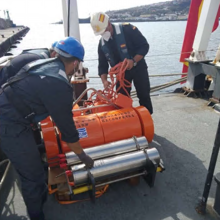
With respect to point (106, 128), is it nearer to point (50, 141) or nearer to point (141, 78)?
point (50, 141)

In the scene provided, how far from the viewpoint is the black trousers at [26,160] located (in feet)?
5.79

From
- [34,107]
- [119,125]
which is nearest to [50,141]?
[34,107]

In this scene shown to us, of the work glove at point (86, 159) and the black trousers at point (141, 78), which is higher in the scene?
the black trousers at point (141, 78)

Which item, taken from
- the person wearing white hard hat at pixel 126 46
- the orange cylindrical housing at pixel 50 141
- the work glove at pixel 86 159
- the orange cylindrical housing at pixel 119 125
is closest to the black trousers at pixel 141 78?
the person wearing white hard hat at pixel 126 46

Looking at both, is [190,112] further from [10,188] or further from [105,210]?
[10,188]

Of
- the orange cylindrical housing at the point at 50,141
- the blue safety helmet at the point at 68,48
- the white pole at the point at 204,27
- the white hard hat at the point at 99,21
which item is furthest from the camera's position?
the white pole at the point at 204,27

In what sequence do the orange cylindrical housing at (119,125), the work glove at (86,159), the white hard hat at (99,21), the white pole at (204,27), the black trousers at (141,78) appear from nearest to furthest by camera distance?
the work glove at (86,159) → the orange cylindrical housing at (119,125) → the white hard hat at (99,21) → the black trousers at (141,78) → the white pole at (204,27)

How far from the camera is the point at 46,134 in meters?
2.25

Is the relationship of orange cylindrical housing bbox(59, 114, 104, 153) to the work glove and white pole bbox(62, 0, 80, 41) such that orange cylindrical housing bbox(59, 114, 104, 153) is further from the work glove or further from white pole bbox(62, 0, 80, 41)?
white pole bbox(62, 0, 80, 41)

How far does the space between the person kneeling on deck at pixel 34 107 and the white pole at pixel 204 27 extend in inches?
148

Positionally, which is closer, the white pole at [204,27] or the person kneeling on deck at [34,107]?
the person kneeling on deck at [34,107]

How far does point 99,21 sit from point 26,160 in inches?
79.2

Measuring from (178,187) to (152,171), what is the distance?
A: 51cm

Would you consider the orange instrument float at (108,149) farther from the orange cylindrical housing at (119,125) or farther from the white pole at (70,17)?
the white pole at (70,17)
